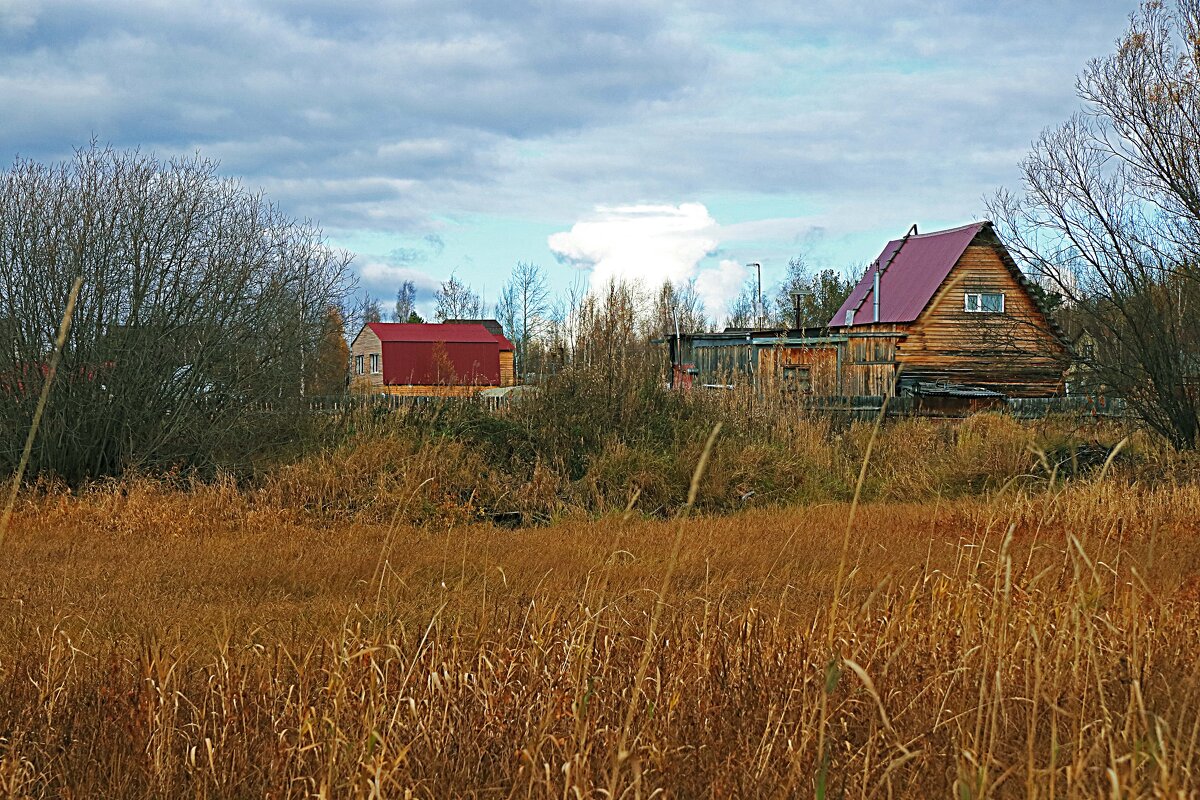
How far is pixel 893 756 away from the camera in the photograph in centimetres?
386

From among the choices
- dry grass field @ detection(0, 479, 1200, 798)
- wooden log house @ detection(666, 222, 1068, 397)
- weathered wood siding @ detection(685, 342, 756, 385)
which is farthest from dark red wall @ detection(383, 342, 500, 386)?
dry grass field @ detection(0, 479, 1200, 798)

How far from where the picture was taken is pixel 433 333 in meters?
49.8

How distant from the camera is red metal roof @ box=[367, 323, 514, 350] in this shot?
159 feet

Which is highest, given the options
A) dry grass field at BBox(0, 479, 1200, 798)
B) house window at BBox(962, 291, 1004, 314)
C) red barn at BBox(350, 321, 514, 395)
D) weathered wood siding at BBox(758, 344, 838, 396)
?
house window at BBox(962, 291, 1004, 314)

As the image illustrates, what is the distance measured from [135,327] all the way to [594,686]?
9864mm

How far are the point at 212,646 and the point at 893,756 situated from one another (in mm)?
3519

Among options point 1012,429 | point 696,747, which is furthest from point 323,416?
point 696,747

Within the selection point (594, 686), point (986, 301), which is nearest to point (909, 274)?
point (986, 301)

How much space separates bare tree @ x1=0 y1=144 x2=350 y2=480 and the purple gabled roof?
812 inches

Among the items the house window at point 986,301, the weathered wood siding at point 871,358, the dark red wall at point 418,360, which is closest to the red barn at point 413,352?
the dark red wall at point 418,360

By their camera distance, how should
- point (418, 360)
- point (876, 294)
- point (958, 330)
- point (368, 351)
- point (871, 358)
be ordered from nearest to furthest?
point (958, 330)
point (871, 358)
point (876, 294)
point (418, 360)
point (368, 351)

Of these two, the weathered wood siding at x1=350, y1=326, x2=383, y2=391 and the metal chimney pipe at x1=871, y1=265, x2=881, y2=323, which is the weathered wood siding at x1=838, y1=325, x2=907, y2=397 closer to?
the metal chimney pipe at x1=871, y1=265, x2=881, y2=323

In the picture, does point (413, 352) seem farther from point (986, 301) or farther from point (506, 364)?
point (986, 301)

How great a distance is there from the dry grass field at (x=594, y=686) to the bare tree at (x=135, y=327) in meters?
4.57
